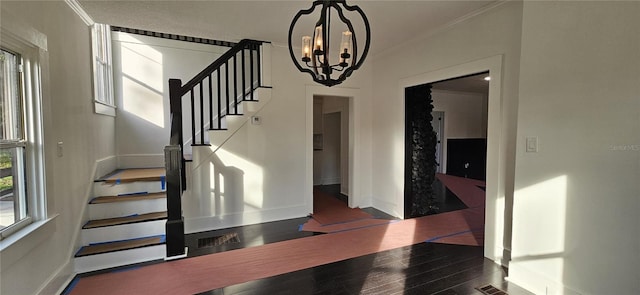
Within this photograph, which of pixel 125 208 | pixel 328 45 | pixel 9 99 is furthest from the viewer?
pixel 125 208

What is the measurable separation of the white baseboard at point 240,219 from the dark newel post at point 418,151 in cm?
174

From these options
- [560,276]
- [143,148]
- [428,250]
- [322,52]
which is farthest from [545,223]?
[143,148]

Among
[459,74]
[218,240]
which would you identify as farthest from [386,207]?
[218,240]

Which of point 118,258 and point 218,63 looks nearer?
point 118,258

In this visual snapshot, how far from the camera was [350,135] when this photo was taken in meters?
4.89

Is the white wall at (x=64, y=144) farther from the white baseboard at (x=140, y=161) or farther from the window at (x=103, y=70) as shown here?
the white baseboard at (x=140, y=161)

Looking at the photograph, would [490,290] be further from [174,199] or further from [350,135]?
[174,199]

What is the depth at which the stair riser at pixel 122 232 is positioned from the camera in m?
2.83

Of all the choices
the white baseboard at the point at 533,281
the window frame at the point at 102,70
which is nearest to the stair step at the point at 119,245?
the window frame at the point at 102,70

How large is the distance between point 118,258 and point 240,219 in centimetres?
152

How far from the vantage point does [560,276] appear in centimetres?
216

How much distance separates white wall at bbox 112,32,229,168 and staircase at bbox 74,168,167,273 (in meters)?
0.99

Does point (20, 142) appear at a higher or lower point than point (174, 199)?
higher

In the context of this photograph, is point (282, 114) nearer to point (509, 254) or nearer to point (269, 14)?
point (269, 14)
